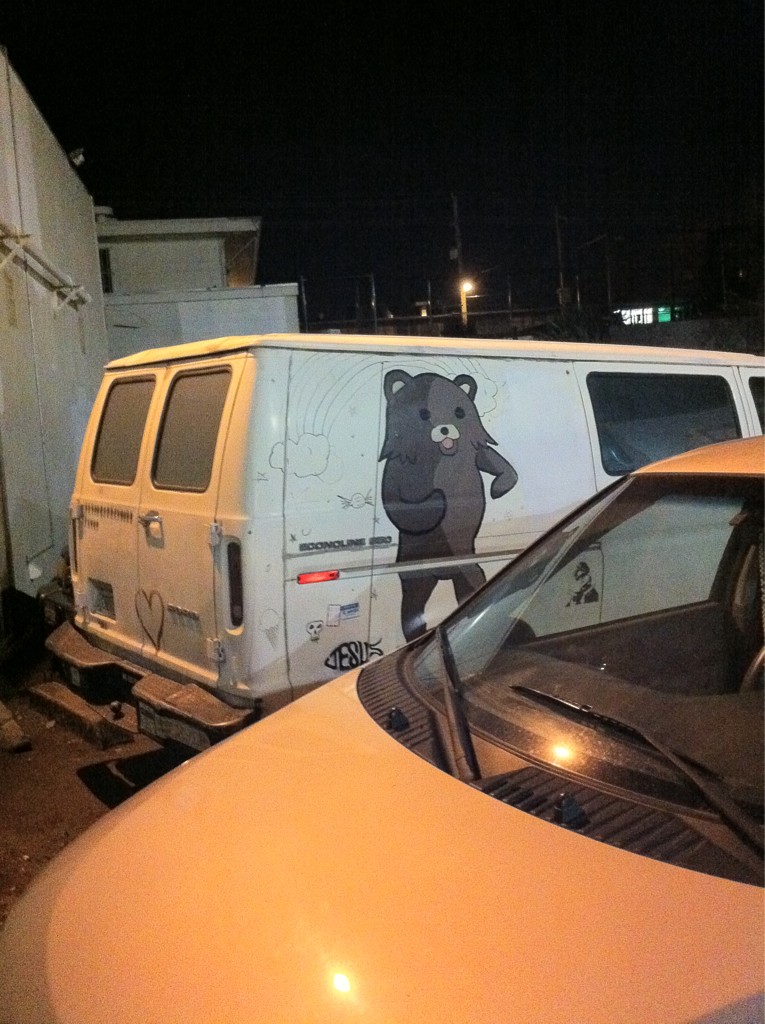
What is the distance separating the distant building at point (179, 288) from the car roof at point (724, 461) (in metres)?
14.8

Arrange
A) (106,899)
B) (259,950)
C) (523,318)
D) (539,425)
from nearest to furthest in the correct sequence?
1. (259,950)
2. (106,899)
3. (539,425)
4. (523,318)

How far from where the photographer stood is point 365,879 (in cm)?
171

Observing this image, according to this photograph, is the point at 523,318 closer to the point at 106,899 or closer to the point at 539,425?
the point at 539,425

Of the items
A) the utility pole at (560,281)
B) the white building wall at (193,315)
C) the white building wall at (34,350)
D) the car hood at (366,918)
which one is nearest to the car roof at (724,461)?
the car hood at (366,918)

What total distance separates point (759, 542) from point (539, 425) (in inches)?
87.7

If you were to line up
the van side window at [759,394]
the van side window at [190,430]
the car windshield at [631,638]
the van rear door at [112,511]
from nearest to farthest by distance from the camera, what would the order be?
the car windshield at [631,638], the van side window at [190,430], the van rear door at [112,511], the van side window at [759,394]

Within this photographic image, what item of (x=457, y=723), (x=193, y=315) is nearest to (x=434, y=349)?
(x=457, y=723)

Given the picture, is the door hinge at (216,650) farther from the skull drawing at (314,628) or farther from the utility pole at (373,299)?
the utility pole at (373,299)

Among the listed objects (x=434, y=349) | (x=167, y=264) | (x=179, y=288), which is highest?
(x=167, y=264)

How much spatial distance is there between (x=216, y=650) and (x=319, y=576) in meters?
0.56

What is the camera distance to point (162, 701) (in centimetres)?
385

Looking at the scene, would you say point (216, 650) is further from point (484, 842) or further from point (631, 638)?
point (484, 842)

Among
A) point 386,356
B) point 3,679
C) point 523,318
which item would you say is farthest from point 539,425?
point 523,318

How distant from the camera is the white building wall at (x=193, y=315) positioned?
56.2 feet
